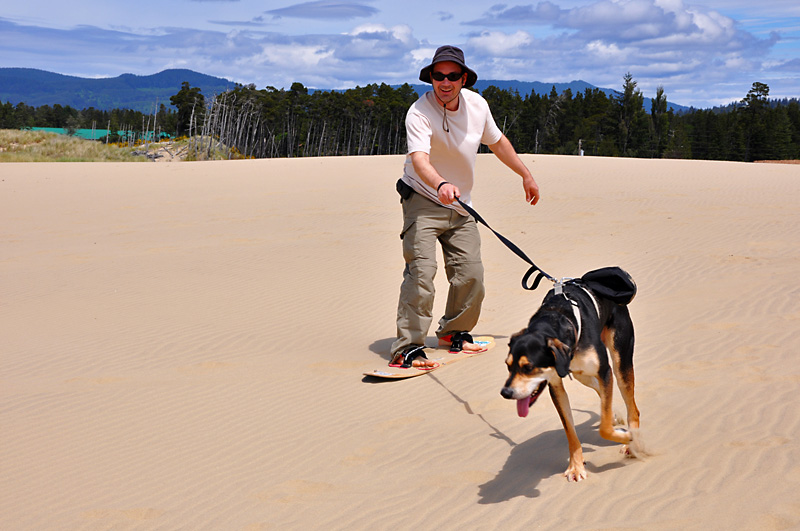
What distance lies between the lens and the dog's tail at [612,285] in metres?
3.72

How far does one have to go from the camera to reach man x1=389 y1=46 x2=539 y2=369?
17.6 feet

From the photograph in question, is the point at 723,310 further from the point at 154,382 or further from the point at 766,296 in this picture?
the point at 154,382

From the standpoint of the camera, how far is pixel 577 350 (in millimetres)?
3455

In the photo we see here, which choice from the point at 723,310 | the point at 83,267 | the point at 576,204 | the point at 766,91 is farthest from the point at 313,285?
the point at 766,91

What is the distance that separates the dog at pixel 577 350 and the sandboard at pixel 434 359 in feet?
7.01

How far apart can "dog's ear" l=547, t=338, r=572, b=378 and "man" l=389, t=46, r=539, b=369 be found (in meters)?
2.30

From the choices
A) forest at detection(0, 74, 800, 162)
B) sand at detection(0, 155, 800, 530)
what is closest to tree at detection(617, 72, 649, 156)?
forest at detection(0, 74, 800, 162)

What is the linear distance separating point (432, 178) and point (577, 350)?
6.09ft

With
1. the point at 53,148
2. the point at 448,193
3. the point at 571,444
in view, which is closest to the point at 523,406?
the point at 571,444

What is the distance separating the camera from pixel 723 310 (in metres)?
7.36

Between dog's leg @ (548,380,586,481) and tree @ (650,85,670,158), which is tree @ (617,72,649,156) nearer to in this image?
tree @ (650,85,670,158)

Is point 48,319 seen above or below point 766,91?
below

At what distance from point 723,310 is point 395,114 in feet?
270

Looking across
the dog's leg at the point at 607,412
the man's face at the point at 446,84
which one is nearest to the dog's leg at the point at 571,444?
the dog's leg at the point at 607,412
